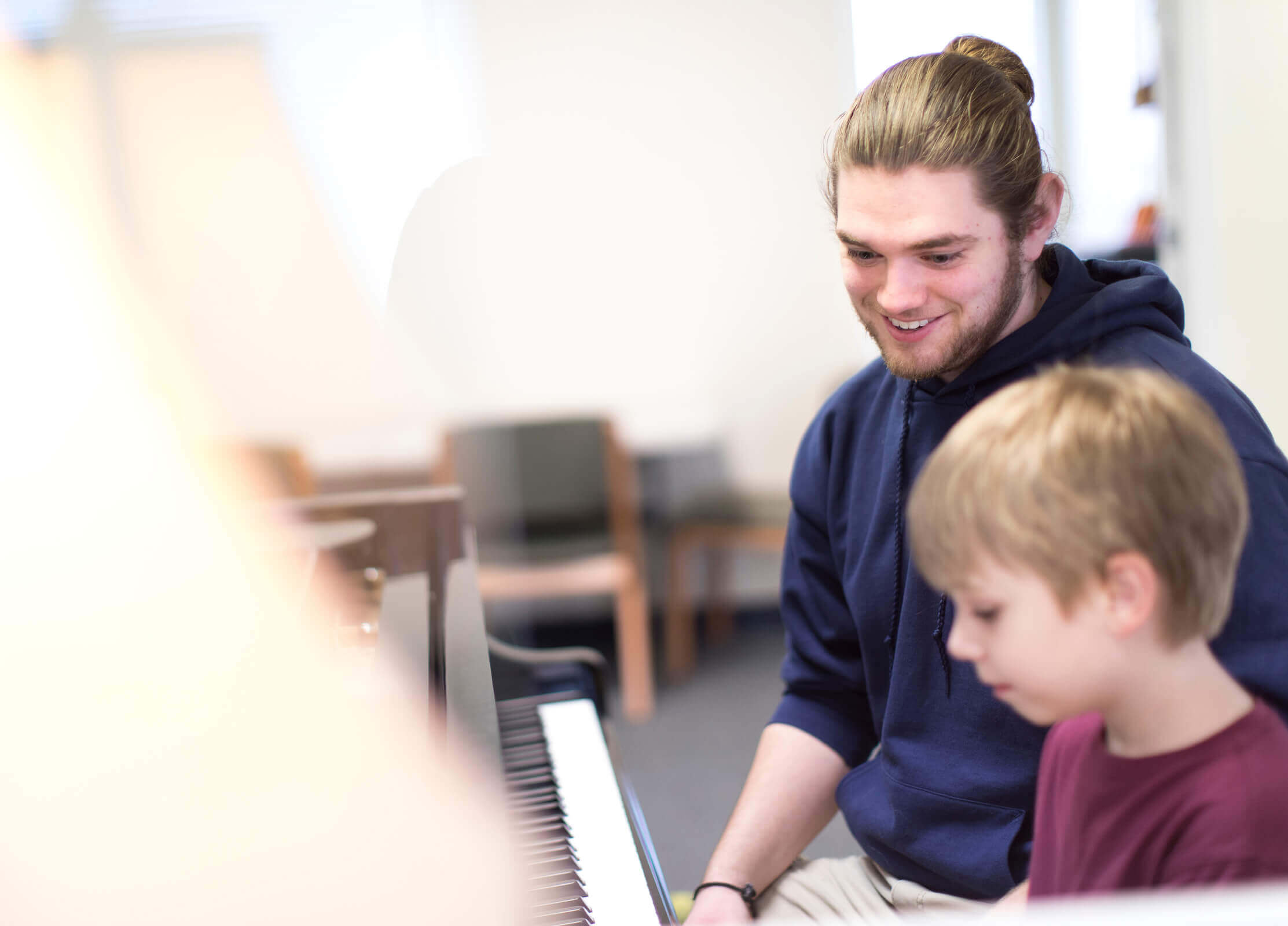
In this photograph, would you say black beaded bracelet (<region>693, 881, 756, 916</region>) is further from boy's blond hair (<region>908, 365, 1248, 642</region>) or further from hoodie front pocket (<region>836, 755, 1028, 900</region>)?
boy's blond hair (<region>908, 365, 1248, 642</region>)

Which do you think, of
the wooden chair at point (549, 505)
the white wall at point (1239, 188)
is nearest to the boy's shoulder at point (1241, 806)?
the white wall at point (1239, 188)

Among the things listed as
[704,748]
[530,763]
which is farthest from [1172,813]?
[704,748]

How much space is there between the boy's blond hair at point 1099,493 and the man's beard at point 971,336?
0.30 metres

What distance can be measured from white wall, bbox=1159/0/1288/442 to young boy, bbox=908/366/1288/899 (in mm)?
938

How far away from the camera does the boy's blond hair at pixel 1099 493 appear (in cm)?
48

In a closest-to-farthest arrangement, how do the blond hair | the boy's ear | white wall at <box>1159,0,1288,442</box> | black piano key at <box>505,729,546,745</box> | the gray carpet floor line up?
the boy's ear < the blond hair < black piano key at <box>505,729,546,745</box> < white wall at <box>1159,0,1288,442</box> < the gray carpet floor

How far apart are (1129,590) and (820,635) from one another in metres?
0.57

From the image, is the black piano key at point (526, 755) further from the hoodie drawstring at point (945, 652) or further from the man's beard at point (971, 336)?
the man's beard at point (971, 336)

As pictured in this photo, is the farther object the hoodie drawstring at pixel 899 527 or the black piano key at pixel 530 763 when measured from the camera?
the black piano key at pixel 530 763

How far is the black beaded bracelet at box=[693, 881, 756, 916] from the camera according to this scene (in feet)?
3.05

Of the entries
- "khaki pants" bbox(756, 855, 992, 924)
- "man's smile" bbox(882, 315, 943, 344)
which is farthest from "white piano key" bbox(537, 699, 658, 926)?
"man's smile" bbox(882, 315, 943, 344)

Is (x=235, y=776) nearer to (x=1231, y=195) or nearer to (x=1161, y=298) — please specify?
(x=1161, y=298)

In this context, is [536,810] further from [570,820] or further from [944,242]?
[944,242]

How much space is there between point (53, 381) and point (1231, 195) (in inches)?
64.8
